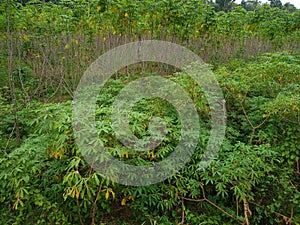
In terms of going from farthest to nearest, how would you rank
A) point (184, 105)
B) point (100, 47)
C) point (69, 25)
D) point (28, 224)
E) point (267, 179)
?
point (100, 47) → point (69, 25) → point (184, 105) → point (267, 179) → point (28, 224)

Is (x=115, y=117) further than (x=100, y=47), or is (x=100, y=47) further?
(x=100, y=47)

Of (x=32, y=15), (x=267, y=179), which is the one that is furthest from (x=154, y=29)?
(x=267, y=179)

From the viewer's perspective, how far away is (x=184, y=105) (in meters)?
2.65

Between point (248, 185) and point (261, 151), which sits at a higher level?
point (261, 151)

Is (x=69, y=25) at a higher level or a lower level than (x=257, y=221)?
higher

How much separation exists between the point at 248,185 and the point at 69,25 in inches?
160

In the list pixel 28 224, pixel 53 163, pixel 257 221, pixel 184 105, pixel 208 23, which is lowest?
pixel 28 224

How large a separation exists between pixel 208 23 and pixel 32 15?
142 inches

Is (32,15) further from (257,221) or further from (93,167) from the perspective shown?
(257,221)

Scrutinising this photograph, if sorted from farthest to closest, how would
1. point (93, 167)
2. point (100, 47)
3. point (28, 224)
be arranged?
point (100, 47) → point (28, 224) → point (93, 167)

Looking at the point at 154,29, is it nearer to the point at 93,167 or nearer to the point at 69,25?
the point at 69,25

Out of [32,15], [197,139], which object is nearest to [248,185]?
[197,139]

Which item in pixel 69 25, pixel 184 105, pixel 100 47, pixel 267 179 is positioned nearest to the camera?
pixel 267 179

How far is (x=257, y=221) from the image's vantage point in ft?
7.39
